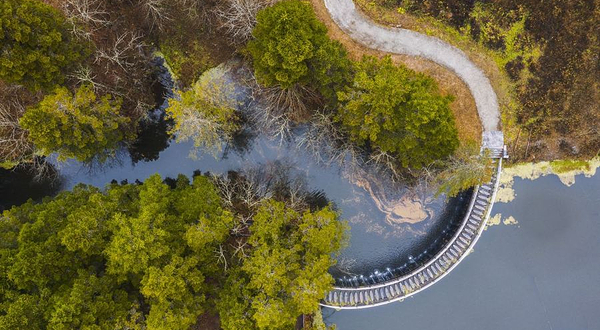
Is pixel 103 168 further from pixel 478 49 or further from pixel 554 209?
pixel 554 209

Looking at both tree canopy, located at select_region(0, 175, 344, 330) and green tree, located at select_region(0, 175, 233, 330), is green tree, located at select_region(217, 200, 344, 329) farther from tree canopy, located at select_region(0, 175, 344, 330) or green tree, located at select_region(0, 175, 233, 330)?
green tree, located at select_region(0, 175, 233, 330)

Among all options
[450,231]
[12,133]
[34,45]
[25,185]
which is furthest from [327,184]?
[25,185]

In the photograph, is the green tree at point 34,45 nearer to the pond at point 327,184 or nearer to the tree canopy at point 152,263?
the pond at point 327,184

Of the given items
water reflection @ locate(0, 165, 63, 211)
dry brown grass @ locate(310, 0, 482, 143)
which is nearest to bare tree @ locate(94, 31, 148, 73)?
water reflection @ locate(0, 165, 63, 211)

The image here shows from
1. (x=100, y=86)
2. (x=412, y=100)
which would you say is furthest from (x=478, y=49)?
(x=100, y=86)

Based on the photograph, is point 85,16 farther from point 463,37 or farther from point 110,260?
point 463,37
